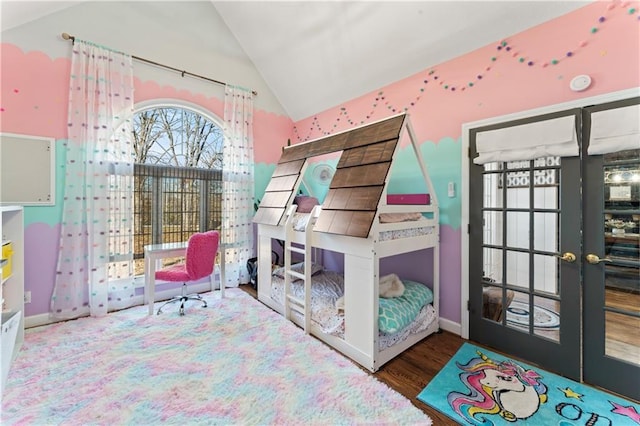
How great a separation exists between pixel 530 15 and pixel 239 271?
4268 millimetres

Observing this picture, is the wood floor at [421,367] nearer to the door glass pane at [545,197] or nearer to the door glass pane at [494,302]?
the door glass pane at [494,302]

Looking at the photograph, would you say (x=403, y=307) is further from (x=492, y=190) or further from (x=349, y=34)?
(x=349, y=34)

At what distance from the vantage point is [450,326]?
8.69 ft

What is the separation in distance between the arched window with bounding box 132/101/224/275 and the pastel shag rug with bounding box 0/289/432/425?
124 cm

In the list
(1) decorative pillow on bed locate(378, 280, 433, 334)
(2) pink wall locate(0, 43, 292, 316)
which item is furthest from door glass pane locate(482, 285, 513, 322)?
(2) pink wall locate(0, 43, 292, 316)

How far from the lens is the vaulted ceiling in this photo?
2.24m

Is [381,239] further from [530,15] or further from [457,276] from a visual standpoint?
[530,15]

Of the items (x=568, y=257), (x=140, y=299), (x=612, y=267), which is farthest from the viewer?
(x=140, y=299)

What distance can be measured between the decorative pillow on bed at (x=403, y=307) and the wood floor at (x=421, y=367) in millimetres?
285

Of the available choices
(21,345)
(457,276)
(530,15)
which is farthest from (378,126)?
(21,345)

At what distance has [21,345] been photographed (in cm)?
225

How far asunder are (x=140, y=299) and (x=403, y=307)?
3.17 metres

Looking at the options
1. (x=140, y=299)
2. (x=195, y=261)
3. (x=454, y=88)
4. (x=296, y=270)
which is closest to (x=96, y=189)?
(x=195, y=261)

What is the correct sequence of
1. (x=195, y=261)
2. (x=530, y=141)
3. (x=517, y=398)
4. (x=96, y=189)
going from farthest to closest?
(x=195, y=261) → (x=96, y=189) → (x=530, y=141) → (x=517, y=398)
